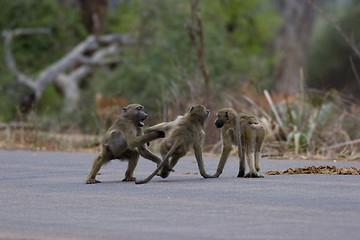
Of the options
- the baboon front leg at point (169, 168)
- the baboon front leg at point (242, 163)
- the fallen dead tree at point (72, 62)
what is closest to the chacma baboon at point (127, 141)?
the baboon front leg at point (169, 168)

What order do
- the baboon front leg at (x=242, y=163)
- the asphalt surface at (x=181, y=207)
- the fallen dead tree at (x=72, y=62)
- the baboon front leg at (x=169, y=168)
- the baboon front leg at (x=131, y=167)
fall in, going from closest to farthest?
the asphalt surface at (x=181, y=207) < the baboon front leg at (x=242, y=163) < the baboon front leg at (x=169, y=168) < the baboon front leg at (x=131, y=167) < the fallen dead tree at (x=72, y=62)

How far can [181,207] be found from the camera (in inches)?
331

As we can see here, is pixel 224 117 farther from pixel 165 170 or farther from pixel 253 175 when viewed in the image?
pixel 165 170

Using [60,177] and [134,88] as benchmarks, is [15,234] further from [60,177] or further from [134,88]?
[134,88]

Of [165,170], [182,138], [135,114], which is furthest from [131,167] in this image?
[182,138]

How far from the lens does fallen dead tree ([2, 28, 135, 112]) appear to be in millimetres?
38375

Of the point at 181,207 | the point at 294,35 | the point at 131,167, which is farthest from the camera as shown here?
the point at 294,35

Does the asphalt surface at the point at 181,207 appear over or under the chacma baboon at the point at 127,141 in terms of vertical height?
under

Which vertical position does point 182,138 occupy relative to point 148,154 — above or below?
above

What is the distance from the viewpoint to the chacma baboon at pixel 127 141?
10.8 m

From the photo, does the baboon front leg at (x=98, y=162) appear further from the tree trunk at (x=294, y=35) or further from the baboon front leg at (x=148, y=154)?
the tree trunk at (x=294, y=35)

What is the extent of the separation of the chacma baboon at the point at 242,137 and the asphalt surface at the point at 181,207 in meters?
0.24

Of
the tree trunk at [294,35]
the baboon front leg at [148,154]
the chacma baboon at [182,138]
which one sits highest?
the tree trunk at [294,35]

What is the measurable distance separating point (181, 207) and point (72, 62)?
33.3 metres
